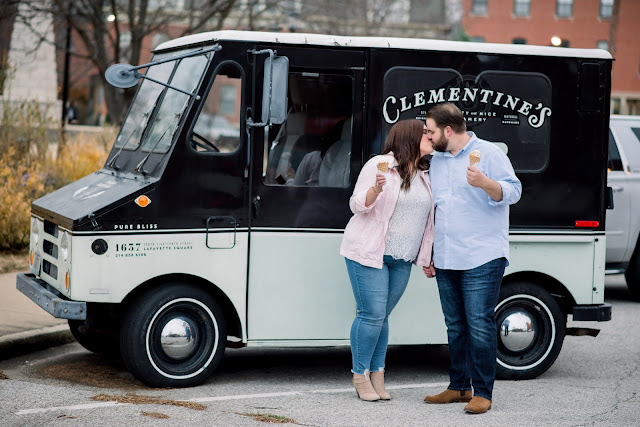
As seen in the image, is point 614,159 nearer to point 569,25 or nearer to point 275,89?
point 275,89

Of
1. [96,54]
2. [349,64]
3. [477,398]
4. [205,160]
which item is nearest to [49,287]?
[205,160]

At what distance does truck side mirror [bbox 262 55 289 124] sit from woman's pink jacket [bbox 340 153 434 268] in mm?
690

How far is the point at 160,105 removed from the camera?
7.29 meters

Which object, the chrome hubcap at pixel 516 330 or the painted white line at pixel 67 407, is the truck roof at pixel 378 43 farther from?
the painted white line at pixel 67 407

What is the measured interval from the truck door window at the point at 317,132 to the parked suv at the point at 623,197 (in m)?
5.04

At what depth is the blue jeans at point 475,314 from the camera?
6.26 m

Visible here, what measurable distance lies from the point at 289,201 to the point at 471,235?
1.36 metres

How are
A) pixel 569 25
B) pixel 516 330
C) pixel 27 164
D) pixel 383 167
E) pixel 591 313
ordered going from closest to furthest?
pixel 383 167, pixel 516 330, pixel 591 313, pixel 27 164, pixel 569 25

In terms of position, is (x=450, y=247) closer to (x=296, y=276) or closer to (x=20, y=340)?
(x=296, y=276)

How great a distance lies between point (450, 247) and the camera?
20.6 feet

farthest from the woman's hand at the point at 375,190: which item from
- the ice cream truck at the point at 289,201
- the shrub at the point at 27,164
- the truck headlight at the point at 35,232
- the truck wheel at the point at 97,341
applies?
the shrub at the point at 27,164

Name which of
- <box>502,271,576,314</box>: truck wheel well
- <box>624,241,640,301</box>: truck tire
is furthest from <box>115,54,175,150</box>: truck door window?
<box>624,241,640,301</box>: truck tire

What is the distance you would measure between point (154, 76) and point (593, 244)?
11.7 ft

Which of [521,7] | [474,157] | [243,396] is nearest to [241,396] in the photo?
[243,396]
